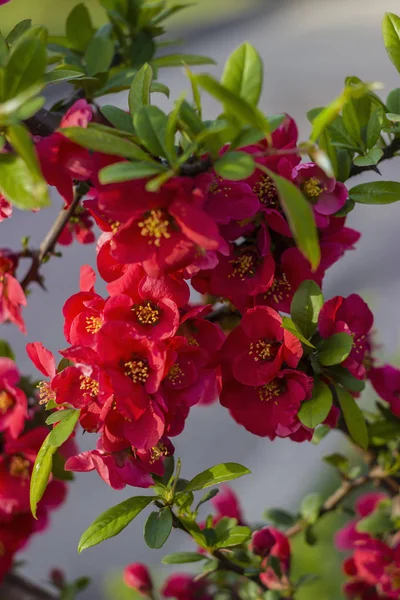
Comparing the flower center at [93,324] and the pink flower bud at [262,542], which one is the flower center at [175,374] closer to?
the flower center at [93,324]

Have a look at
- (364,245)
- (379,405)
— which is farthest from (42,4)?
(379,405)

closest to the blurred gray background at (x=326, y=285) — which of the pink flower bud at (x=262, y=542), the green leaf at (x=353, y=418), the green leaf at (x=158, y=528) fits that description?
the pink flower bud at (x=262, y=542)

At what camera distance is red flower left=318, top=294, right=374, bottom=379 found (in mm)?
609

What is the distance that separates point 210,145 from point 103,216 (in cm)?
12

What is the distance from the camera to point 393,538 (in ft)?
3.05

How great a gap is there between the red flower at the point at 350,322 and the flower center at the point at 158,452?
0.16 m

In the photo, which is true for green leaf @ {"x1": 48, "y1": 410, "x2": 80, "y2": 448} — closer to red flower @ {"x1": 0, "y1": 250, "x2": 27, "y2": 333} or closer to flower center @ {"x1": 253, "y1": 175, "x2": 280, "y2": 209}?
red flower @ {"x1": 0, "y1": 250, "x2": 27, "y2": 333}

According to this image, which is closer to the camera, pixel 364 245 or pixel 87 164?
pixel 87 164

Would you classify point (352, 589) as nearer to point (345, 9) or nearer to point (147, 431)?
point (147, 431)

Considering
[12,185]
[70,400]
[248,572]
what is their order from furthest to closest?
[248,572] → [70,400] → [12,185]

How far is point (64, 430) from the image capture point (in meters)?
0.57

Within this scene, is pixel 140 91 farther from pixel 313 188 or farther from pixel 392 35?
pixel 392 35

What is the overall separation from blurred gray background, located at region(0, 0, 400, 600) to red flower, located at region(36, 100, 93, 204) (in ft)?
2.62

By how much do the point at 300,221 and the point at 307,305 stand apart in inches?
7.1
